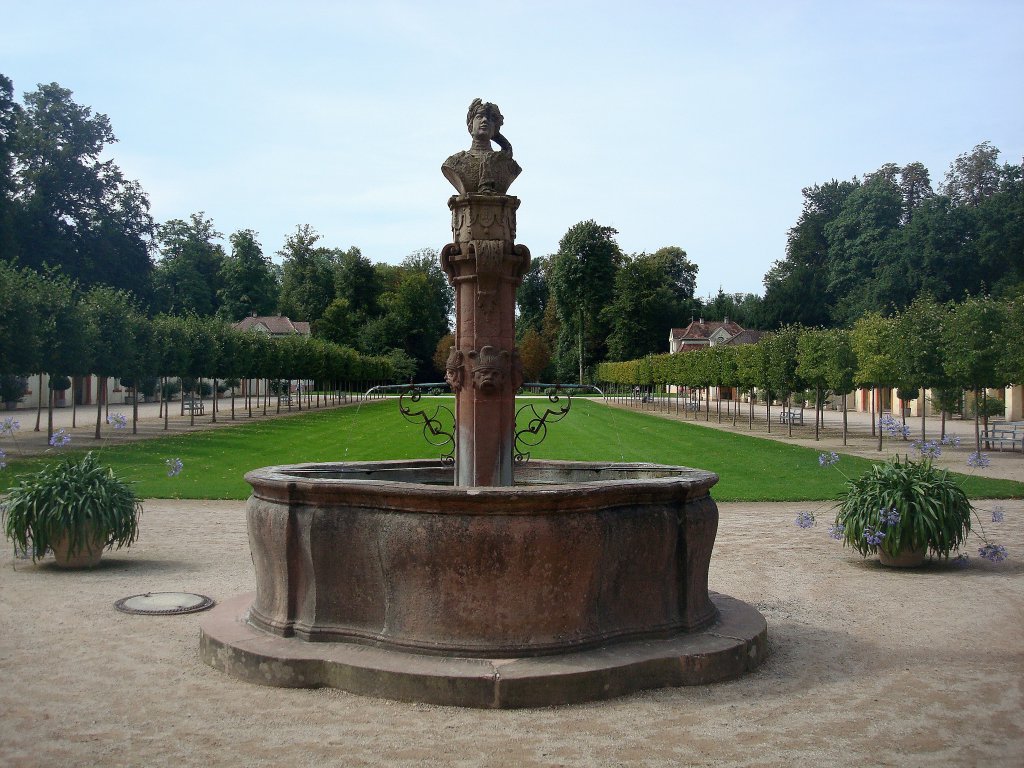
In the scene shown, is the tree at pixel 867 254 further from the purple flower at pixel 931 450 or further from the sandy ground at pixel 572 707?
the sandy ground at pixel 572 707

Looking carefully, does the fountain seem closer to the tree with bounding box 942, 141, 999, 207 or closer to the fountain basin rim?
the fountain basin rim

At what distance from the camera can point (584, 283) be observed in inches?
3391

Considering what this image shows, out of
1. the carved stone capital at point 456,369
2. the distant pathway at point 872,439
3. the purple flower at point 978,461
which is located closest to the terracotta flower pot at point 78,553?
the carved stone capital at point 456,369

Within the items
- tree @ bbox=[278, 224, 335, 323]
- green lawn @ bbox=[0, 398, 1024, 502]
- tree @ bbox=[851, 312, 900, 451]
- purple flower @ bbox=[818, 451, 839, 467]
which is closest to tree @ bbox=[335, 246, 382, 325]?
tree @ bbox=[278, 224, 335, 323]

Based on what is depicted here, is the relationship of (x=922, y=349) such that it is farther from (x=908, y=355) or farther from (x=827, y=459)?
(x=827, y=459)

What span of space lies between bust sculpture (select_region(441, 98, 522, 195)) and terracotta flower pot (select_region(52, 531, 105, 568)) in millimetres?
5809

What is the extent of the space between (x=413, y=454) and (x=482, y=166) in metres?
18.1

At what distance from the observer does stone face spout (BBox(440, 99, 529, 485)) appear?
745cm

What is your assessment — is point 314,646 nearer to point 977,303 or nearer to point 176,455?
point 176,455

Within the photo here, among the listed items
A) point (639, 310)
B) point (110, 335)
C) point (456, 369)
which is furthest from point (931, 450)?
point (639, 310)

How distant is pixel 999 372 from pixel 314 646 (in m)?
24.3

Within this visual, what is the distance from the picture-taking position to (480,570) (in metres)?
5.77

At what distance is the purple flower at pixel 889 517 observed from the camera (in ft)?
32.9

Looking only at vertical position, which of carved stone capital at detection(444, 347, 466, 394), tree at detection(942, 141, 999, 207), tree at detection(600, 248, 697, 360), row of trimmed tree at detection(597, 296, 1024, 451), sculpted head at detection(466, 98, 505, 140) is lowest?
carved stone capital at detection(444, 347, 466, 394)
